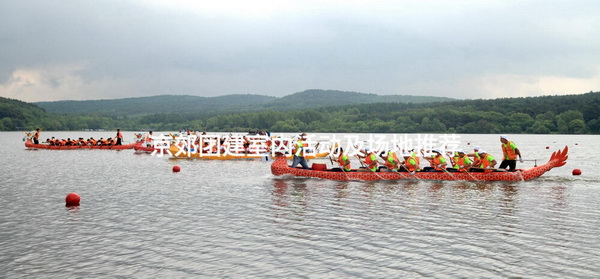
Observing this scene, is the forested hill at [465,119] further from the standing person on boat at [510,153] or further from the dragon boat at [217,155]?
the standing person on boat at [510,153]

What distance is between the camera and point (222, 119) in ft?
627

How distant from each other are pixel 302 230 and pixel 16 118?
7287 inches

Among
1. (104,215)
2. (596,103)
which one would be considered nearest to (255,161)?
(104,215)

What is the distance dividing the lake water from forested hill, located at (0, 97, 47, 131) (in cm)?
16578

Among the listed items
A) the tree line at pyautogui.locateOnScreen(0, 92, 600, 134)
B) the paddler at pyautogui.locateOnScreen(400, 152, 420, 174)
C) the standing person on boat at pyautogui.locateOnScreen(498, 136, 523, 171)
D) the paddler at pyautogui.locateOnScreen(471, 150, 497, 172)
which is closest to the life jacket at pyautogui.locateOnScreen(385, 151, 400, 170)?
the paddler at pyautogui.locateOnScreen(400, 152, 420, 174)

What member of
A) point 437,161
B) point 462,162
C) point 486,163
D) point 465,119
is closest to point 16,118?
point 465,119

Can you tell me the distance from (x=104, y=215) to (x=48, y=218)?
1.63 m

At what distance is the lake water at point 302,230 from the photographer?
10.5 m

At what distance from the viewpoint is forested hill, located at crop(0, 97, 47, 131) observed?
551 feet

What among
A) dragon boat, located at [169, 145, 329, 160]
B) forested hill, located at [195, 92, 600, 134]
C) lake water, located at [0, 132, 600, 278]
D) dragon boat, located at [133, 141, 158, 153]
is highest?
forested hill, located at [195, 92, 600, 134]

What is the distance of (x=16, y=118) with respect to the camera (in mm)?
171375

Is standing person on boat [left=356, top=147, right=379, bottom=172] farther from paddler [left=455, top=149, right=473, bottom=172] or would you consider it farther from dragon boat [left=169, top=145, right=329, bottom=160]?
dragon boat [left=169, top=145, right=329, bottom=160]

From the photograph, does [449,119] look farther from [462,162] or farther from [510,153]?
[462,162]

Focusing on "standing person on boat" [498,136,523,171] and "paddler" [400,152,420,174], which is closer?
"paddler" [400,152,420,174]
